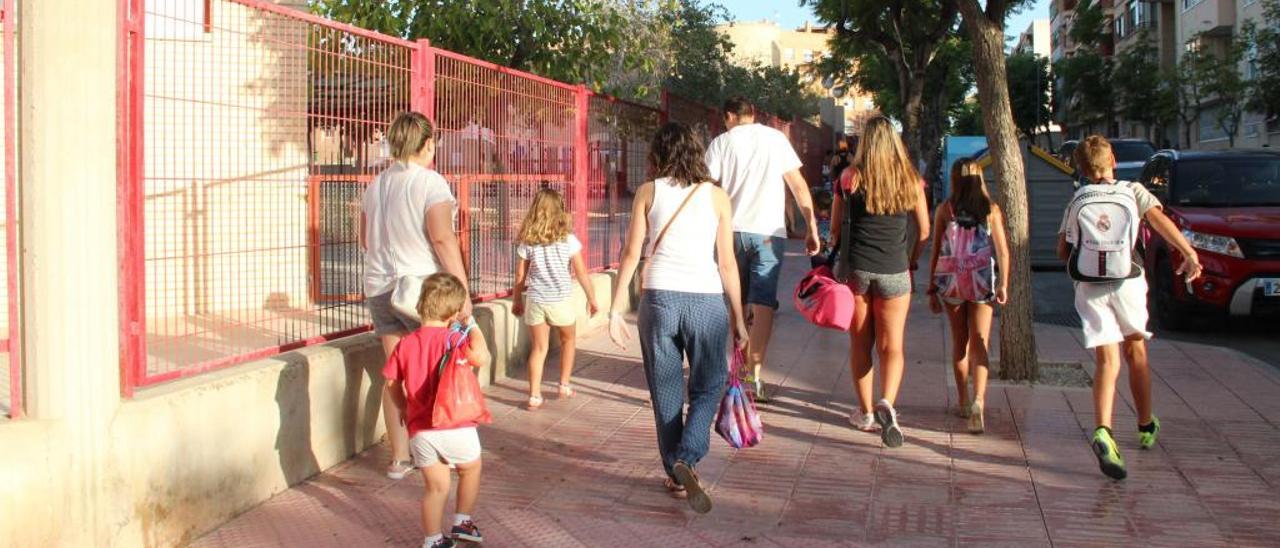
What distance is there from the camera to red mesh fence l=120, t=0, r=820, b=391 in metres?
4.99

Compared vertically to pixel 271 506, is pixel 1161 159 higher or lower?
higher

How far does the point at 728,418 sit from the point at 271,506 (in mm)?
1973

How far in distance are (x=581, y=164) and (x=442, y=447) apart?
6.30 meters

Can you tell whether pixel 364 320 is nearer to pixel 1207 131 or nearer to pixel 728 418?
pixel 728 418

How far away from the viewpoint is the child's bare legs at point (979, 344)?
273 inches

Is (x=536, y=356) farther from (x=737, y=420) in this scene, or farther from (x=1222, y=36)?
(x=1222, y=36)

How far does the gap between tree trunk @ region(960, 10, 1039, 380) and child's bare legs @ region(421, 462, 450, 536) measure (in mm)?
4579

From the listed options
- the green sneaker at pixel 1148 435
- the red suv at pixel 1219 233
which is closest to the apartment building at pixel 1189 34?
the red suv at pixel 1219 233

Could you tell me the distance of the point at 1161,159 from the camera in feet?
42.5

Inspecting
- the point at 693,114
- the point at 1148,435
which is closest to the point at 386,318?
the point at 1148,435

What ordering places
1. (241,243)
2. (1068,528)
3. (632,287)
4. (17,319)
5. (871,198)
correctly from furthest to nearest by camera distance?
(632,287) → (871,198) → (241,243) → (1068,528) → (17,319)

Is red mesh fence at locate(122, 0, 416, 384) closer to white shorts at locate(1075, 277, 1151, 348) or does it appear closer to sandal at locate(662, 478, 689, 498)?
sandal at locate(662, 478, 689, 498)

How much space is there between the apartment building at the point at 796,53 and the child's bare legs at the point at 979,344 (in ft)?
61.6

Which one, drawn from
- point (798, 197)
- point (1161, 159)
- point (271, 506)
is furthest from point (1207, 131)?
point (271, 506)
